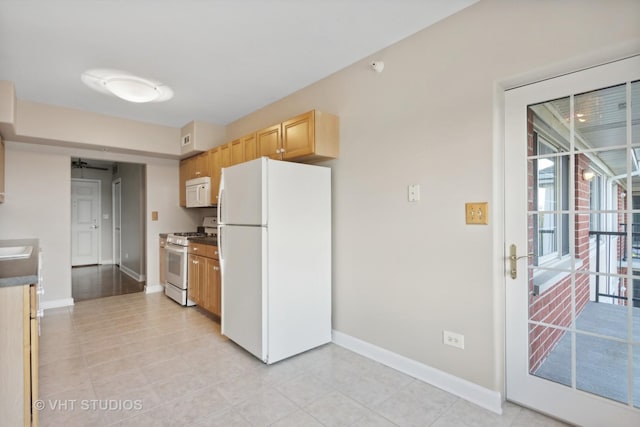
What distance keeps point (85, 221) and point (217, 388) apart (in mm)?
7265

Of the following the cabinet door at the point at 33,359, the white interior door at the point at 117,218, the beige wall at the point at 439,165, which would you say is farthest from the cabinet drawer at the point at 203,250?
the white interior door at the point at 117,218

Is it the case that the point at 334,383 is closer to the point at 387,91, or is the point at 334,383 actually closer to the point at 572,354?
the point at 572,354

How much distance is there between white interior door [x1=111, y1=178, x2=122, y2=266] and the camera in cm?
718

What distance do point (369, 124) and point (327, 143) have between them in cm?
42

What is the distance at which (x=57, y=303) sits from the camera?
4.19 meters

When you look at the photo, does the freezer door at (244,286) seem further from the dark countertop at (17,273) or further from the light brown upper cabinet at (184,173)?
the light brown upper cabinet at (184,173)

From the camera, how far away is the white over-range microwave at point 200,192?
4477 mm

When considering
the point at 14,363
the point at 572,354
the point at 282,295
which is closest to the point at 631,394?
the point at 572,354

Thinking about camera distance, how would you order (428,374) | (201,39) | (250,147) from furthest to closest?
(250,147) < (201,39) < (428,374)

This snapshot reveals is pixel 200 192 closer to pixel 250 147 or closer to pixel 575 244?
pixel 250 147

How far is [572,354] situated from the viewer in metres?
1.85

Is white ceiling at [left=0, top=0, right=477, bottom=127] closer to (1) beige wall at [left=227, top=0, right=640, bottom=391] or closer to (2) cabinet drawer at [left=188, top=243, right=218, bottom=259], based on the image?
(1) beige wall at [left=227, top=0, right=640, bottom=391]

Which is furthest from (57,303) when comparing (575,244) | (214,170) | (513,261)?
(575,244)

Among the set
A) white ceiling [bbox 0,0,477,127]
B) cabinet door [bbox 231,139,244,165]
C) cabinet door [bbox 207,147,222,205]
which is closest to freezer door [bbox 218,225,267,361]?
cabinet door [bbox 231,139,244,165]
